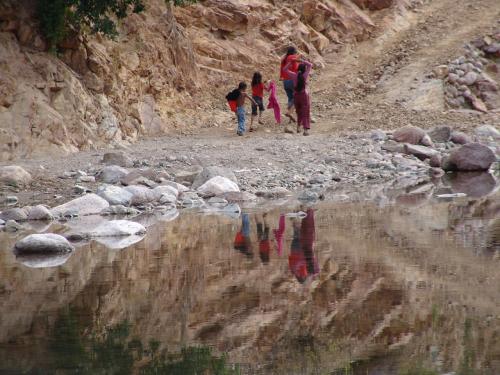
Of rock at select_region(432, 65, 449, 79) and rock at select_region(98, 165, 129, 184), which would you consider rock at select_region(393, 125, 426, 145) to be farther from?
rock at select_region(98, 165, 129, 184)

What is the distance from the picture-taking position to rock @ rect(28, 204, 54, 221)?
414 inches

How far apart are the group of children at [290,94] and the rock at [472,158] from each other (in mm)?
3459

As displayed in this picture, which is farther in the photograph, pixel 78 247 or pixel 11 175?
pixel 11 175

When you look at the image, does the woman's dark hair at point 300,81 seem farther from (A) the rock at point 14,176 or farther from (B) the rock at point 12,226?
(B) the rock at point 12,226

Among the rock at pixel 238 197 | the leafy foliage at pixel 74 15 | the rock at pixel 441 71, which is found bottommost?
the rock at pixel 238 197

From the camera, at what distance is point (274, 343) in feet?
14.1

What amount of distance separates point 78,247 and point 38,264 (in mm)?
924

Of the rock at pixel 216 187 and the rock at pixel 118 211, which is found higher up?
the rock at pixel 216 187

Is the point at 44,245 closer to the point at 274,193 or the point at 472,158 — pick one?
the point at 274,193

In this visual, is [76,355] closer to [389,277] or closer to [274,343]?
[274,343]

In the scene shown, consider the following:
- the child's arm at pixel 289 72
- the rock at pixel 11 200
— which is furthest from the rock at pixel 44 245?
the child's arm at pixel 289 72

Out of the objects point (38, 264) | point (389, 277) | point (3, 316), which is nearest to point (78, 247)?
point (38, 264)

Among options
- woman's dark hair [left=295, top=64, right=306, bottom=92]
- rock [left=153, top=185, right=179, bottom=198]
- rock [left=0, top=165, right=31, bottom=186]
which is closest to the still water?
rock [left=153, top=185, right=179, bottom=198]

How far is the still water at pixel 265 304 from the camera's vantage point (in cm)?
400
